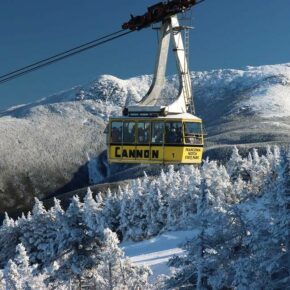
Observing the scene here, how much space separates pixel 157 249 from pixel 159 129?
2741 inches

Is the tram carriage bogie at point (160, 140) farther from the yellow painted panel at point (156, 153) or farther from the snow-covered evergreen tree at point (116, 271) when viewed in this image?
the snow-covered evergreen tree at point (116, 271)

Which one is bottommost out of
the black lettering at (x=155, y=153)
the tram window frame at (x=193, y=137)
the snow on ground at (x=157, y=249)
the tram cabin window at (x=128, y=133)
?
the snow on ground at (x=157, y=249)

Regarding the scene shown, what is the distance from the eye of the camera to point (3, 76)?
969 inches

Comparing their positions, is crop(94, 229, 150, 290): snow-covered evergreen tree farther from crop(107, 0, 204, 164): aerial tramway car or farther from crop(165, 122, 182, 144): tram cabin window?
crop(165, 122, 182, 144): tram cabin window

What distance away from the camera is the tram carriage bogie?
25.3 meters

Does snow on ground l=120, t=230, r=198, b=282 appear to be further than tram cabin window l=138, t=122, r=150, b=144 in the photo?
Yes

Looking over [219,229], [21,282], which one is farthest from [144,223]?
[219,229]

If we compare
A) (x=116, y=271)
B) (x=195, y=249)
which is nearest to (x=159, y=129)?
(x=195, y=249)

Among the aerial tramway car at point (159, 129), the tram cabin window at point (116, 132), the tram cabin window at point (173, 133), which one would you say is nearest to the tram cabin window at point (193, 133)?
the aerial tramway car at point (159, 129)

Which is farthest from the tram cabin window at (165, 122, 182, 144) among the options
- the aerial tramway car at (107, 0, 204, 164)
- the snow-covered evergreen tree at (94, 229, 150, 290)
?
the snow-covered evergreen tree at (94, 229, 150, 290)

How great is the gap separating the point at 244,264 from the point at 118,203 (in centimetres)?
8616

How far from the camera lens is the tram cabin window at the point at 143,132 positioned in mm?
25469

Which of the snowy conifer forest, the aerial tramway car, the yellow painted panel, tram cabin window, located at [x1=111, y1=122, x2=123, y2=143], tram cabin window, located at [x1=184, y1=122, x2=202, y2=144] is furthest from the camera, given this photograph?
the snowy conifer forest

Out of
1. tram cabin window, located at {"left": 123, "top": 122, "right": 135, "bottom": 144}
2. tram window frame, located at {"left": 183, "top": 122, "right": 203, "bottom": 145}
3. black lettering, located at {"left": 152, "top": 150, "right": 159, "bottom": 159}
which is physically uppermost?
tram cabin window, located at {"left": 123, "top": 122, "right": 135, "bottom": 144}
